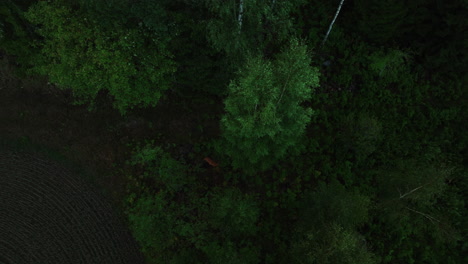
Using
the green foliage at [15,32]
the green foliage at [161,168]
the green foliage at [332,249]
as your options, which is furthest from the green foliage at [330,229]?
the green foliage at [15,32]

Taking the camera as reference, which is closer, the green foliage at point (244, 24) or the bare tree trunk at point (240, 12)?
the bare tree trunk at point (240, 12)

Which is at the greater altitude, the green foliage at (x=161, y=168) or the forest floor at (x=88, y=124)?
the forest floor at (x=88, y=124)

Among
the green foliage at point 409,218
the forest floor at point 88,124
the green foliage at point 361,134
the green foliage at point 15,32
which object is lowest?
the green foliage at point 409,218

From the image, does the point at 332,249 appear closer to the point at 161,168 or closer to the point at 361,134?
the point at 361,134

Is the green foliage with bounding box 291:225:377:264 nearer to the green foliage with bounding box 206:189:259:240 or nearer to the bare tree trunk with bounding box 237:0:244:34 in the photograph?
the green foliage with bounding box 206:189:259:240

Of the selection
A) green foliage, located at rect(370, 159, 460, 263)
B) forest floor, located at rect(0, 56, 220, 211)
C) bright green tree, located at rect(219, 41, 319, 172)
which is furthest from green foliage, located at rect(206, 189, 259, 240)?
green foliage, located at rect(370, 159, 460, 263)

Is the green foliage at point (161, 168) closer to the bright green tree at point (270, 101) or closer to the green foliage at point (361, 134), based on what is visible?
the bright green tree at point (270, 101)
